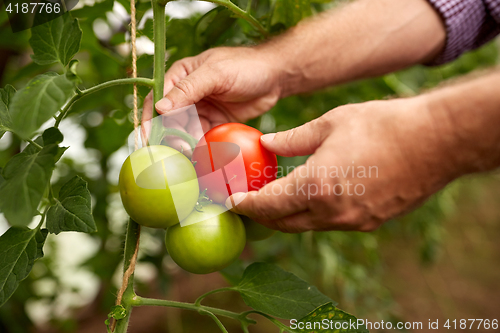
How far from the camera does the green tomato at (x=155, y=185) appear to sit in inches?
19.1

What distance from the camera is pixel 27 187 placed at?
0.39 metres

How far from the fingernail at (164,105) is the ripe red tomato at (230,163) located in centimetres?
9

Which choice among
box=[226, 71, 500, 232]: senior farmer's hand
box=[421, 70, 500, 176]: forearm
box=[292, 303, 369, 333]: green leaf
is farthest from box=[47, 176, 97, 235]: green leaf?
box=[421, 70, 500, 176]: forearm

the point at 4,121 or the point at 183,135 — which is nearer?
the point at 4,121

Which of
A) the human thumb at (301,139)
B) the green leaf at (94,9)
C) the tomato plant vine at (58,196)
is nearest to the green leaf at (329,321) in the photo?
the tomato plant vine at (58,196)

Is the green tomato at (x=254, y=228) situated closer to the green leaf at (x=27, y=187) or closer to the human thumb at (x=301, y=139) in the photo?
the human thumb at (x=301, y=139)

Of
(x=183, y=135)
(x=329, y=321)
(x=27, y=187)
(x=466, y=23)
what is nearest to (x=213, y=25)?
(x=183, y=135)

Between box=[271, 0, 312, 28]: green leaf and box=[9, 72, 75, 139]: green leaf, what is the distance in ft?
1.62

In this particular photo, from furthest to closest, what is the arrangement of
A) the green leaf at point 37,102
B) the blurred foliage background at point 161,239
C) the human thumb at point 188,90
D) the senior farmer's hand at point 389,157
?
the blurred foliage background at point 161,239, the human thumb at point 188,90, the senior farmer's hand at point 389,157, the green leaf at point 37,102

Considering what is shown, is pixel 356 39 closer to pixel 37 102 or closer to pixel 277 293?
pixel 277 293

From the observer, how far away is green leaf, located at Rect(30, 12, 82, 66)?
0.48m

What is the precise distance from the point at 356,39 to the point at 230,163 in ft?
1.96

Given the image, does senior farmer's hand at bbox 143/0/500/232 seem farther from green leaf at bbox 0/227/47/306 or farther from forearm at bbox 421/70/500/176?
green leaf at bbox 0/227/47/306

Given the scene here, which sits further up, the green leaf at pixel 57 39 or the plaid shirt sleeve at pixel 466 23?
the green leaf at pixel 57 39
